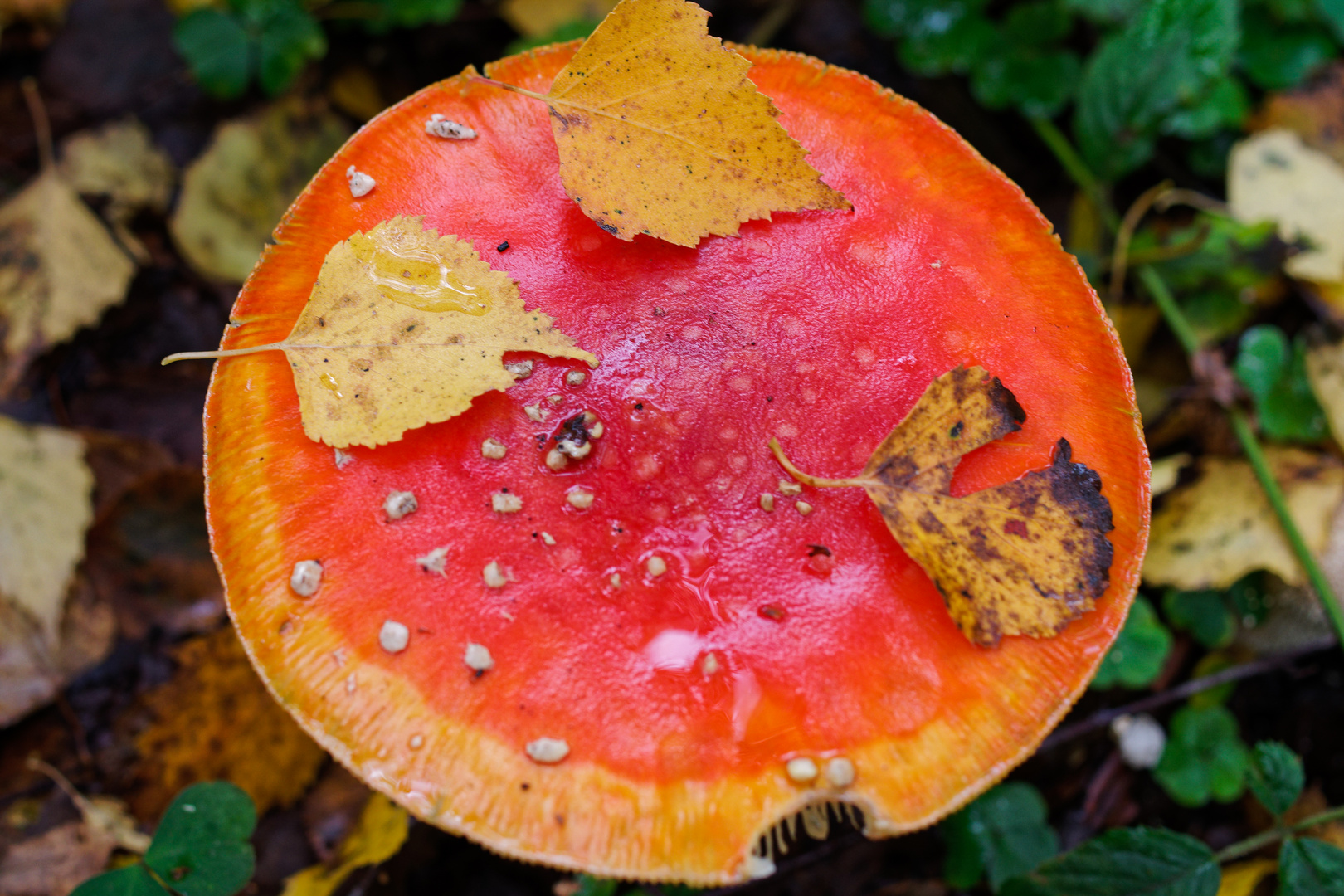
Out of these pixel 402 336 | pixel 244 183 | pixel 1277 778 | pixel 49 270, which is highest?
pixel 402 336

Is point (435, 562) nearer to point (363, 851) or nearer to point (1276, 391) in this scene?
point (363, 851)

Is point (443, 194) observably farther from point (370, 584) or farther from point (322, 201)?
point (370, 584)

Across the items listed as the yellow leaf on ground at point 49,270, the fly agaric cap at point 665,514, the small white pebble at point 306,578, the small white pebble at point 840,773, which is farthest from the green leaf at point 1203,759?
the yellow leaf on ground at point 49,270

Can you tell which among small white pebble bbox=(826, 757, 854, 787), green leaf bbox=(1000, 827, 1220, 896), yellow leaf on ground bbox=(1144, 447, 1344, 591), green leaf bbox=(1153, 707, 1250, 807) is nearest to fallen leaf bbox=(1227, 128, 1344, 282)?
yellow leaf on ground bbox=(1144, 447, 1344, 591)

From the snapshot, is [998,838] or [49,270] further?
[49,270]

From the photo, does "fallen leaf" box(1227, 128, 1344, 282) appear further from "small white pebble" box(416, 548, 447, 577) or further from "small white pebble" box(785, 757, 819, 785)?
"small white pebble" box(416, 548, 447, 577)

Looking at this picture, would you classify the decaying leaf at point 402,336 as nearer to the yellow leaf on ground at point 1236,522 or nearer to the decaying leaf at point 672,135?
the decaying leaf at point 672,135

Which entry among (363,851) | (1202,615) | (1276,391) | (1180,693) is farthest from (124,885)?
(1276,391)
